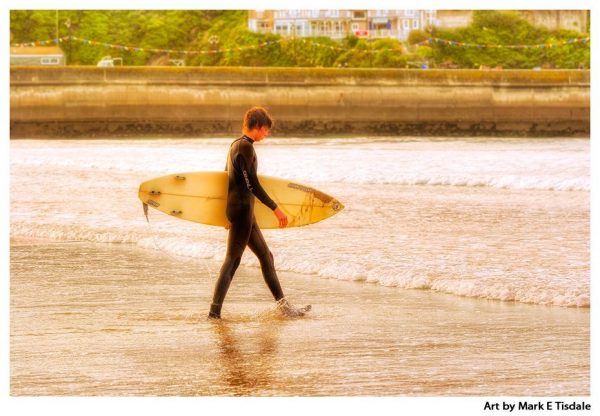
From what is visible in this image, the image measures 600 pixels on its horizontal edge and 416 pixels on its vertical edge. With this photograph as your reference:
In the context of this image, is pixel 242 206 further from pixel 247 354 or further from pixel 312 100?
pixel 312 100

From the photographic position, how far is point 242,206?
6629 mm

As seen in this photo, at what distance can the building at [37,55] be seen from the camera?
52031mm

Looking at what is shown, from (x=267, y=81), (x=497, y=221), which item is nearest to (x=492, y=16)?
(x=267, y=81)

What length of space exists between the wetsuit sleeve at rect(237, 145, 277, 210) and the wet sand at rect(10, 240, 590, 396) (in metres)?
0.83

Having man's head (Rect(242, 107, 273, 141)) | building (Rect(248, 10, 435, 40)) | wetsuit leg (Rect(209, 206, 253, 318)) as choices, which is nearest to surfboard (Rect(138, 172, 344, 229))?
wetsuit leg (Rect(209, 206, 253, 318))

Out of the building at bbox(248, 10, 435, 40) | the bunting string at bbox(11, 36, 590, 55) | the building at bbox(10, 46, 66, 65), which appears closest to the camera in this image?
the building at bbox(10, 46, 66, 65)

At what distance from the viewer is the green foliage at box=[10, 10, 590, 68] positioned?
54375 millimetres

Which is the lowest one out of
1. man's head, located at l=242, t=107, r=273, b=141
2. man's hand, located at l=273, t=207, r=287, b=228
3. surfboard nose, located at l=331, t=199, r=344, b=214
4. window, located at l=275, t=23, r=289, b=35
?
surfboard nose, located at l=331, t=199, r=344, b=214

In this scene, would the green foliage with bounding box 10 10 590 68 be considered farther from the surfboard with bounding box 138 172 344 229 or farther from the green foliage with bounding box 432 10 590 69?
the surfboard with bounding box 138 172 344 229

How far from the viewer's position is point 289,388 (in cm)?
543

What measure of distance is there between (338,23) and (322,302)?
166ft

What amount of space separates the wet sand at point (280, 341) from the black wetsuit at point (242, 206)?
0.39 meters

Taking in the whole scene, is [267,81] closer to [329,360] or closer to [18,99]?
[18,99]
